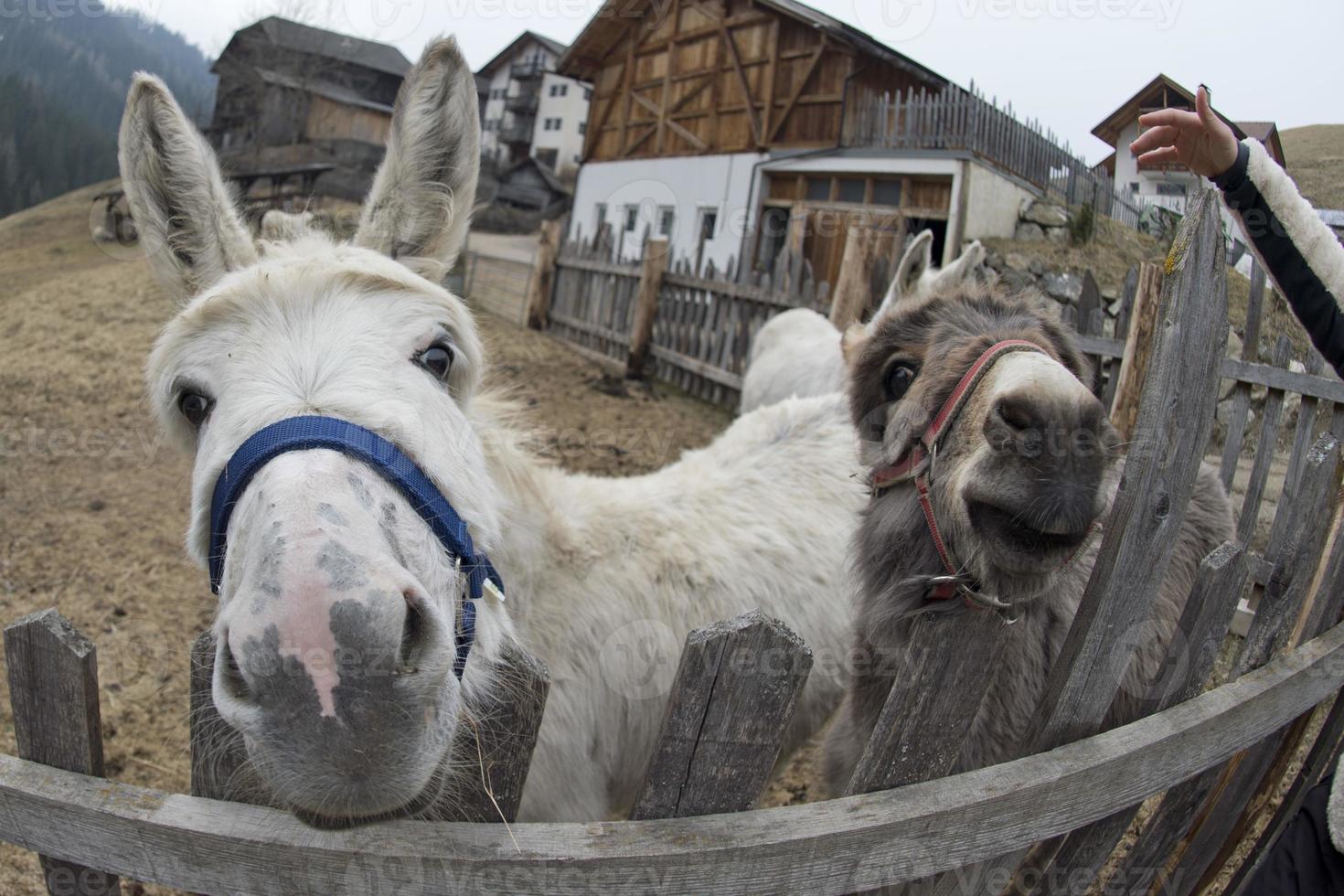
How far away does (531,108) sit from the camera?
48.0 m

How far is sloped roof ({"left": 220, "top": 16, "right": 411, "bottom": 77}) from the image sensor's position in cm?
2712

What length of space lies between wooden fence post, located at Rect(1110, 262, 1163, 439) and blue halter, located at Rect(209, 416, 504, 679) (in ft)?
11.3

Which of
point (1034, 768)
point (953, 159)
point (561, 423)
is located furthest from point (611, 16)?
point (1034, 768)

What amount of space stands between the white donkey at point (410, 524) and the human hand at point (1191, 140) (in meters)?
1.74

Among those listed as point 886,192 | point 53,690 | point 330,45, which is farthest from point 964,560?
point 330,45

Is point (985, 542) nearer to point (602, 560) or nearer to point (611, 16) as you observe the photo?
point (602, 560)

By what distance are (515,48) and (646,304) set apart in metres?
46.6

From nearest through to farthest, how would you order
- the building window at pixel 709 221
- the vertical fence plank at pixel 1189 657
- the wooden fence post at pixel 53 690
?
the wooden fence post at pixel 53 690 → the vertical fence plank at pixel 1189 657 → the building window at pixel 709 221

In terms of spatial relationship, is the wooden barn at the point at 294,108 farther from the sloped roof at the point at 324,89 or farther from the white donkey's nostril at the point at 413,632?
the white donkey's nostril at the point at 413,632

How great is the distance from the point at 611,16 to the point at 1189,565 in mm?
23920

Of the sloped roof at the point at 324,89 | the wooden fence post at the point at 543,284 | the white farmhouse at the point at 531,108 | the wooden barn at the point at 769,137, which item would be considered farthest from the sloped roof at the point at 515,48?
the wooden fence post at the point at 543,284

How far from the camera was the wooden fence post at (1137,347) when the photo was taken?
3.53 metres

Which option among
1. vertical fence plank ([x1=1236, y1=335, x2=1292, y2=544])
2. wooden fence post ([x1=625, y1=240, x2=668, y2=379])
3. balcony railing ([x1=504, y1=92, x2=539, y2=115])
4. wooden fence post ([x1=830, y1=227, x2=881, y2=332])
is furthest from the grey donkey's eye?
balcony railing ([x1=504, y1=92, x2=539, y2=115])

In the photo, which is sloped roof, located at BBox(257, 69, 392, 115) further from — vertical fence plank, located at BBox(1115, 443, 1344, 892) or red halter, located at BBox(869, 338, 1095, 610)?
vertical fence plank, located at BBox(1115, 443, 1344, 892)
